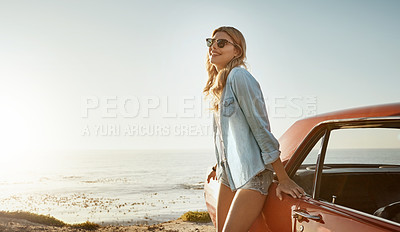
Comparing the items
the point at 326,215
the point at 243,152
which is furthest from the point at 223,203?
the point at 326,215

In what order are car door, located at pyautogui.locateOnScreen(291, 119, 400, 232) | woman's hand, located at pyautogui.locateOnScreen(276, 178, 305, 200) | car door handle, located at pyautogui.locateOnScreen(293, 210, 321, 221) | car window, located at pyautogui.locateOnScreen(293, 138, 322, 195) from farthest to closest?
car window, located at pyautogui.locateOnScreen(293, 138, 322, 195) → woman's hand, located at pyautogui.locateOnScreen(276, 178, 305, 200) → car door handle, located at pyautogui.locateOnScreen(293, 210, 321, 221) → car door, located at pyautogui.locateOnScreen(291, 119, 400, 232)

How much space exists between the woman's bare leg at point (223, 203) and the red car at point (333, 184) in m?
0.25

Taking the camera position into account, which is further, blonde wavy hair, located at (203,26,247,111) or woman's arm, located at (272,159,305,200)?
blonde wavy hair, located at (203,26,247,111)

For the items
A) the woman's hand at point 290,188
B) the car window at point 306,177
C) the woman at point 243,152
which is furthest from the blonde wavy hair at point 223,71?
the car window at point 306,177

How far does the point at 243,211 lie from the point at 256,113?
1.92 ft

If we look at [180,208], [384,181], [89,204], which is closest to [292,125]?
[384,181]

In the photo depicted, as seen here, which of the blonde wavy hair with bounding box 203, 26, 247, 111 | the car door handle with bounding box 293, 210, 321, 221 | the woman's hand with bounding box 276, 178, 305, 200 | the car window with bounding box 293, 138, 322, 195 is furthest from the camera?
the car window with bounding box 293, 138, 322, 195

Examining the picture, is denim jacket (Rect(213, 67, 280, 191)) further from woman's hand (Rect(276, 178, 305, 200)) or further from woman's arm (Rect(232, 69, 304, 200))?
woman's hand (Rect(276, 178, 305, 200))

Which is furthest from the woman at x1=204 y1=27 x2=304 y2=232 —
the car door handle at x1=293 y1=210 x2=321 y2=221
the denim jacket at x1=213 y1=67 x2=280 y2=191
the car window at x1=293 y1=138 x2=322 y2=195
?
the car window at x1=293 y1=138 x2=322 y2=195

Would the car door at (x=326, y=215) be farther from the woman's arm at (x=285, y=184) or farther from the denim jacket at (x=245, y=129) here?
the denim jacket at (x=245, y=129)

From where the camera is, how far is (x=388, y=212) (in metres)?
2.30

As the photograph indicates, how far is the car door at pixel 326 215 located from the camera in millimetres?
1853

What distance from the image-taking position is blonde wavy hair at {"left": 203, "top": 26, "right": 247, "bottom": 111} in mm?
2439

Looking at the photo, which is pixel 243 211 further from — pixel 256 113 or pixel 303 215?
pixel 256 113
